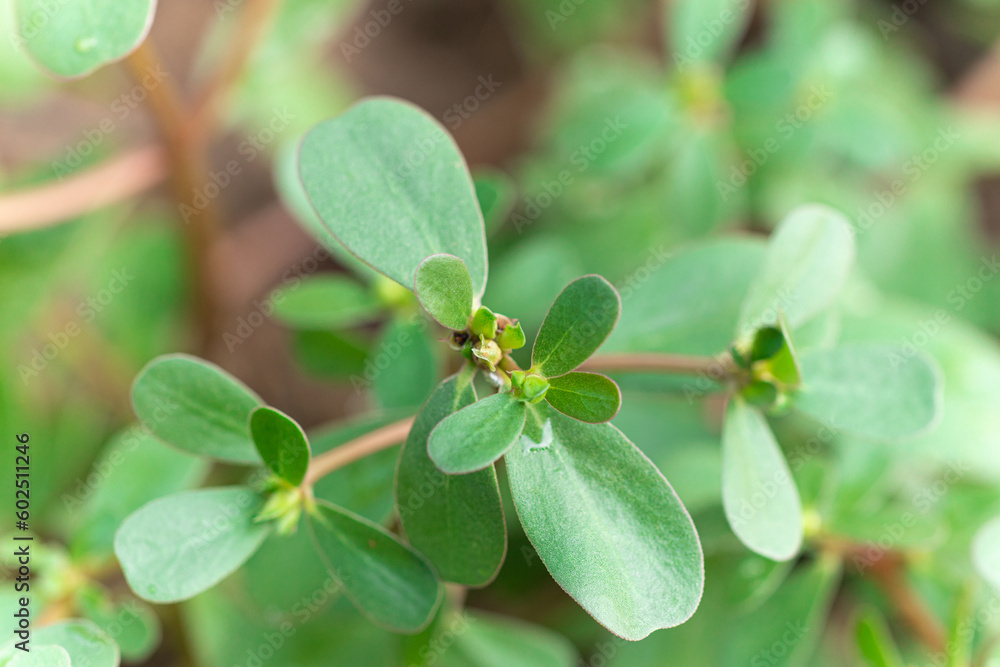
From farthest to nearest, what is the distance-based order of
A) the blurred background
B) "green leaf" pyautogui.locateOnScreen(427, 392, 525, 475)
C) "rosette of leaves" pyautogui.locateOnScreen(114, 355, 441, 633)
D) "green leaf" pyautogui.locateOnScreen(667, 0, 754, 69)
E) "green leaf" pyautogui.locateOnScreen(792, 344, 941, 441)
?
"green leaf" pyautogui.locateOnScreen(667, 0, 754, 69), the blurred background, "green leaf" pyautogui.locateOnScreen(792, 344, 941, 441), "rosette of leaves" pyautogui.locateOnScreen(114, 355, 441, 633), "green leaf" pyautogui.locateOnScreen(427, 392, 525, 475)

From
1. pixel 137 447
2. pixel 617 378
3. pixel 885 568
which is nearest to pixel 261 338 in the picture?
pixel 137 447

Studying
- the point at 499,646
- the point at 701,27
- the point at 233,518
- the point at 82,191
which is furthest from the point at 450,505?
the point at 701,27

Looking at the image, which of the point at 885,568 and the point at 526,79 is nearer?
the point at 885,568

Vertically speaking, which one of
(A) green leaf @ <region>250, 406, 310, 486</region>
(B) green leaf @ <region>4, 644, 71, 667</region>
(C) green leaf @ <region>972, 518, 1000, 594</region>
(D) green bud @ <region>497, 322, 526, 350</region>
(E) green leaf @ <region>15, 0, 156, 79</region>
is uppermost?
(E) green leaf @ <region>15, 0, 156, 79</region>

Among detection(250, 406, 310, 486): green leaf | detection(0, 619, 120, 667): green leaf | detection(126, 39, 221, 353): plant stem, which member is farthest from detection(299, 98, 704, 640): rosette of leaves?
detection(126, 39, 221, 353): plant stem

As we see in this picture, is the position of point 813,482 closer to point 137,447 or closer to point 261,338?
point 137,447

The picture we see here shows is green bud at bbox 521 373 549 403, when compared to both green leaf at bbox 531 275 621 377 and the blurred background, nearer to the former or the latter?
green leaf at bbox 531 275 621 377

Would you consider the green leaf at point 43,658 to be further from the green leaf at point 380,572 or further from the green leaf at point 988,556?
the green leaf at point 988,556
